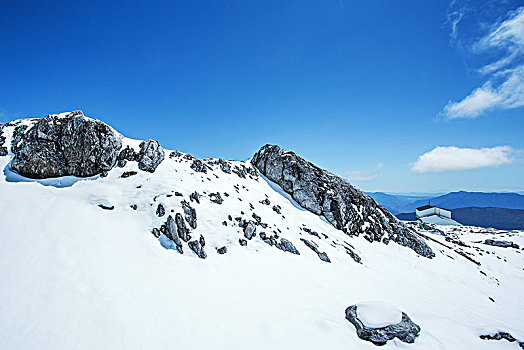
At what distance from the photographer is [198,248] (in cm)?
1658

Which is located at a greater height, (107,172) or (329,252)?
(107,172)

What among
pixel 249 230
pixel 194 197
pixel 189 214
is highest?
pixel 194 197

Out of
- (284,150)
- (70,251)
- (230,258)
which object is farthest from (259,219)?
(284,150)

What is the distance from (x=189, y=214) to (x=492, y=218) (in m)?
217

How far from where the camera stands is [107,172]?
70.4 feet

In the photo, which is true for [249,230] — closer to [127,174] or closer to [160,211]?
[160,211]

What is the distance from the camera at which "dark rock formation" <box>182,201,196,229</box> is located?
1878 cm

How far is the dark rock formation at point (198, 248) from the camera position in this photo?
1623 centimetres

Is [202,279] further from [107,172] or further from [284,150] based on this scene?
[284,150]

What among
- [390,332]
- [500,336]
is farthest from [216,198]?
[500,336]

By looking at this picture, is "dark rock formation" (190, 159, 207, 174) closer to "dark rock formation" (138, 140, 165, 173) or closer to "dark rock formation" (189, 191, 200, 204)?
"dark rock formation" (138, 140, 165, 173)

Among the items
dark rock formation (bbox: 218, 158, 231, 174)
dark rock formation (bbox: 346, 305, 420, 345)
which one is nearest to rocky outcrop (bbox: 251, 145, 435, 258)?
dark rock formation (bbox: 218, 158, 231, 174)

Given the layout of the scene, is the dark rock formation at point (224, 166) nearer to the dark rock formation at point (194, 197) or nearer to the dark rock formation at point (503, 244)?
the dark rock formation at point (194, 197)

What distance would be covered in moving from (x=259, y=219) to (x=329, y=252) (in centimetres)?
908
